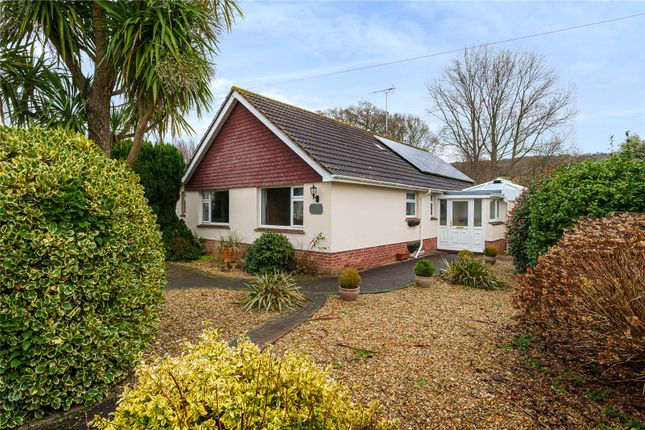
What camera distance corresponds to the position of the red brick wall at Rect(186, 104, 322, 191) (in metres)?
9.89

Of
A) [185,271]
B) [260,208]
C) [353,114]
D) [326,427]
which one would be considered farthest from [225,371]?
[353,114]

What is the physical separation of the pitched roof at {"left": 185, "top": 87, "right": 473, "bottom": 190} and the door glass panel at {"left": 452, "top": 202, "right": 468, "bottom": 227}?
946 mm

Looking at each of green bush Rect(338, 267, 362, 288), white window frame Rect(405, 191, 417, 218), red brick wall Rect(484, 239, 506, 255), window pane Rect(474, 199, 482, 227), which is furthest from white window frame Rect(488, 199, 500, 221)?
green bush Rect(338, 267, 362, 288)

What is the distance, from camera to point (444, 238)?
14125 millimetres

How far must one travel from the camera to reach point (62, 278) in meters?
2.70

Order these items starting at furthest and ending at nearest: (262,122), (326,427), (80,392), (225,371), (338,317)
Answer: (262,122) < (338,317) < (80,392) < (225,371) < (326,427)

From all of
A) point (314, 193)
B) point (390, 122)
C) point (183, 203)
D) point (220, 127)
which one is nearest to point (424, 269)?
point (314, 193)

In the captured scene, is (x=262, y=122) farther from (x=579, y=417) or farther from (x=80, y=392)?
(x=579, y=417)

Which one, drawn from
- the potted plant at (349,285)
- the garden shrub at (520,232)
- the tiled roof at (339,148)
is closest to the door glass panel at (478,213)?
the tiled roof at (339,148)

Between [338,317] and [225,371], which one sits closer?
[225,371]

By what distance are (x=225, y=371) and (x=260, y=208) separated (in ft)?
29.8

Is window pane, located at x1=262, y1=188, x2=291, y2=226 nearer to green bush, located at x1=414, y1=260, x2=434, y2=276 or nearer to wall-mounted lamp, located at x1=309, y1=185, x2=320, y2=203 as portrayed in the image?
wall-mounted lamp, located at x1=309, y1=185, x2=320, y2=203

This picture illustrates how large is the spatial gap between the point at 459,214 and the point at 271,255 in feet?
28.1

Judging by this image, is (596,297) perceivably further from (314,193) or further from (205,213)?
(205,213)
